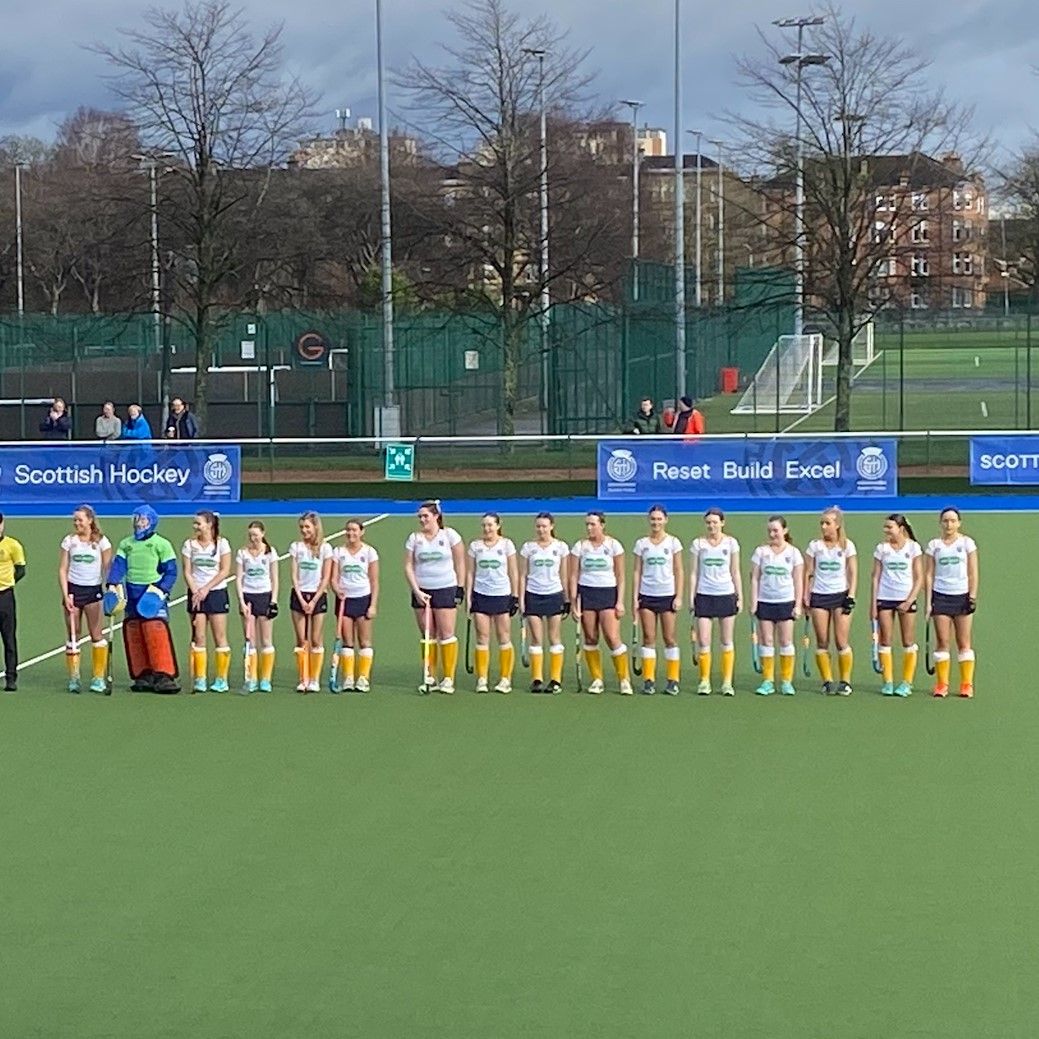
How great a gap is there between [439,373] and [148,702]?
35986 mm

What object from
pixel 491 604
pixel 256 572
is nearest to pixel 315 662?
pixel 256 572

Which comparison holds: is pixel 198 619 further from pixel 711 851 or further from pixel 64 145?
pixel 64 145

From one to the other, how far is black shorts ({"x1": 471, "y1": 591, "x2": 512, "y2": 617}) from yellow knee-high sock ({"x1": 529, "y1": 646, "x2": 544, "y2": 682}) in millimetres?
438

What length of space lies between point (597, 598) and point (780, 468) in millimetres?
17070

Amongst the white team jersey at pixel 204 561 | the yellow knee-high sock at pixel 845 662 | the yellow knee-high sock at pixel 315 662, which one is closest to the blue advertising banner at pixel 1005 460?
the yellow knee-high sock at pixel 845 662

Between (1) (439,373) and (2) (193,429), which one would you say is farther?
(1) (439,373)

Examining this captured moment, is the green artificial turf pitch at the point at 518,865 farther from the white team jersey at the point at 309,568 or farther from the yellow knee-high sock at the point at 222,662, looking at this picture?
the white team jersey at the point at 309,568

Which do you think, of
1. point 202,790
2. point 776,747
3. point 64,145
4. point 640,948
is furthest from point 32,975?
point 64,145

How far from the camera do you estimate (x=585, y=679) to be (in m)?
17.2

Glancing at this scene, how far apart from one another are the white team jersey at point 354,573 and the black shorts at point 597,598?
6.15 ft

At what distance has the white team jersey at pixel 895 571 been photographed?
16.1m

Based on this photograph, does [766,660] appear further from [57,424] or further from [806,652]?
[57,424]

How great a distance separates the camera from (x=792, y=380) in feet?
194

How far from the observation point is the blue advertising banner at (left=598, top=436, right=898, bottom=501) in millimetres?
32969
